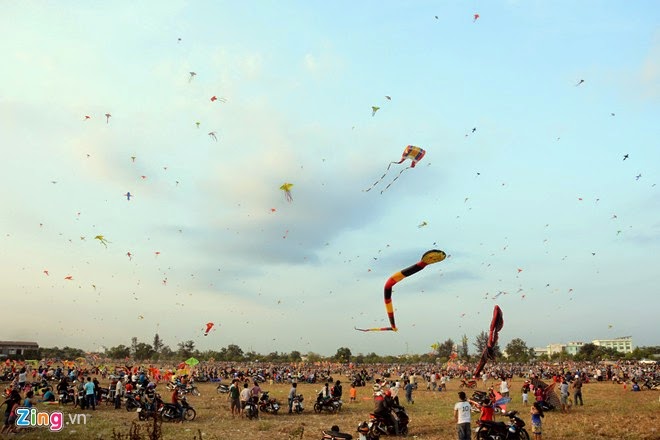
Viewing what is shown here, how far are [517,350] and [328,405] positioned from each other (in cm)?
8543

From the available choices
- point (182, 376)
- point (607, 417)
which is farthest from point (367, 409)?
point (182, 376)

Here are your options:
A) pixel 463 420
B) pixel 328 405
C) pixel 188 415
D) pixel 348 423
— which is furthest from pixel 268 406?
pixel 463 420

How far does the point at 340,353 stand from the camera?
318ft

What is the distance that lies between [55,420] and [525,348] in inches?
3809

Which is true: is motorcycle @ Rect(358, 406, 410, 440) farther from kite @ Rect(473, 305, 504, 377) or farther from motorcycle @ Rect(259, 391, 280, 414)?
kite @ Rect(473, 305, 504, 377)

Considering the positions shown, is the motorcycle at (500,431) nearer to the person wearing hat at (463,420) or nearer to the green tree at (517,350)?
the person wearing hat at (463,420)

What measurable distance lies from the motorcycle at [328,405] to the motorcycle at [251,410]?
2813 millimetres

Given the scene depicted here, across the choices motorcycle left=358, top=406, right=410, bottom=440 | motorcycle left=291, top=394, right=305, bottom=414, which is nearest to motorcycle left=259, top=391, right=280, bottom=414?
motorcycle left=291, top=394, right=305, bottom=414

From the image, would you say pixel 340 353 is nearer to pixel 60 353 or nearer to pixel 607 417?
pixel 60 353

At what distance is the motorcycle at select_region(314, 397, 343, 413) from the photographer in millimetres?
19781

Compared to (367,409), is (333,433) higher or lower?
higher

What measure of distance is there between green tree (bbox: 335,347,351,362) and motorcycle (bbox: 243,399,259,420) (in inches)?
3114

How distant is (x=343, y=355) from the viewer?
315ft

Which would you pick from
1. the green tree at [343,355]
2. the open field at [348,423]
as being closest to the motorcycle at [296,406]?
the open field at [348,423]
